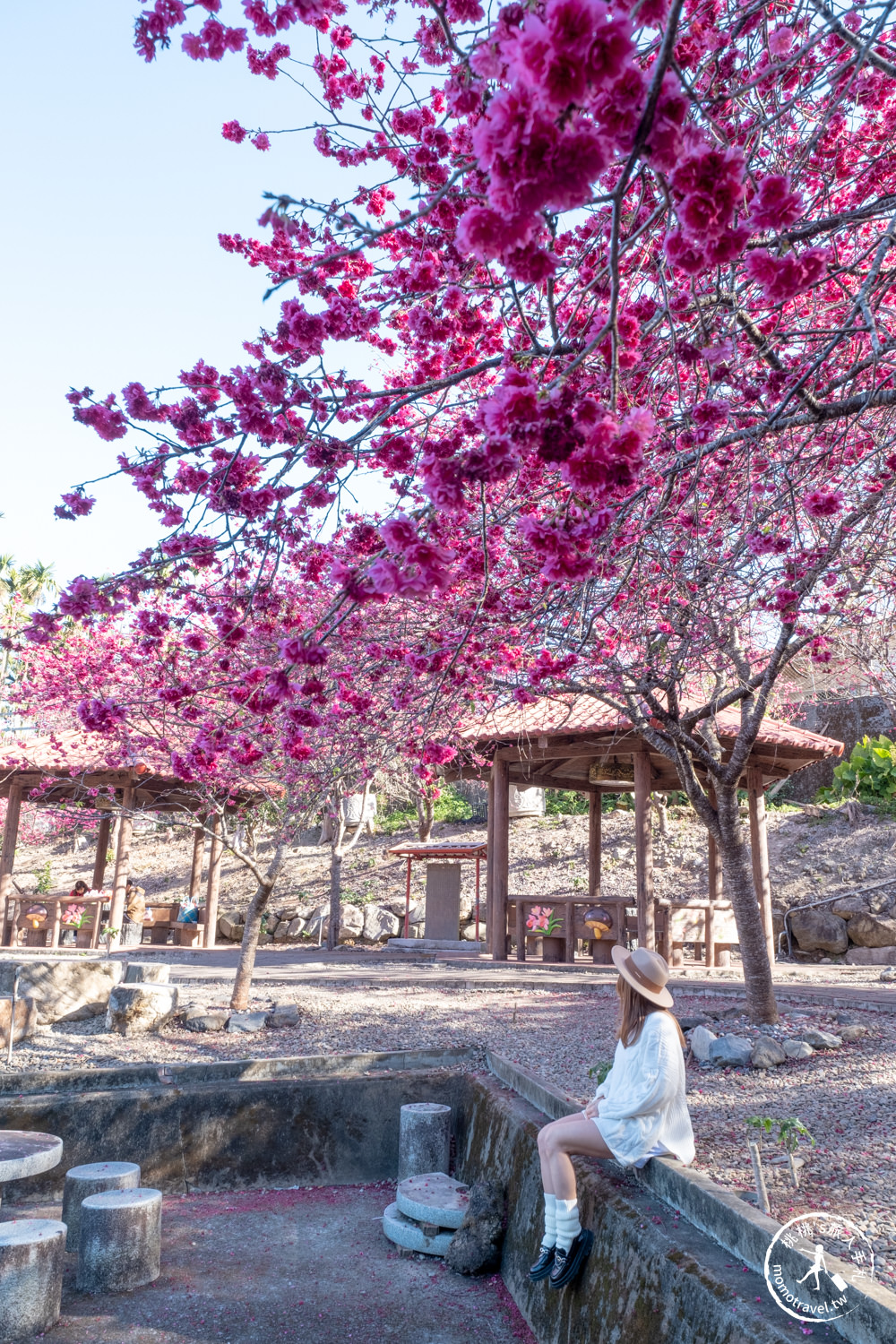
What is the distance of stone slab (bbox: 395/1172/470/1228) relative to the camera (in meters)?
4.65

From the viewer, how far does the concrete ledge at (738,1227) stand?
2232 mm

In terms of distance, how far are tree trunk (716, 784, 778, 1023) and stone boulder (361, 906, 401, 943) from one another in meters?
12.2

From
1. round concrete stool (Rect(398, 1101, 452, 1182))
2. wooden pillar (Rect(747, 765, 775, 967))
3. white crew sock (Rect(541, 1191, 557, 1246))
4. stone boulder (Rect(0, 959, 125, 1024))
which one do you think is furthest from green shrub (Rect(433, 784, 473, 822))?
white crew sock (Rect(541, 1191, 557, 1246))

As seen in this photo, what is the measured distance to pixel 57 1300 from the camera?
12.7 ft

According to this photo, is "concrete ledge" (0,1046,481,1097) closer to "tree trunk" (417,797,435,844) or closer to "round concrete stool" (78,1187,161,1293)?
"round concrete stool" (78,1187,161,1293)

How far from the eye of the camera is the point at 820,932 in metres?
15.4

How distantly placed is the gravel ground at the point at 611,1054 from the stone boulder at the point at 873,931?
721 centimetres

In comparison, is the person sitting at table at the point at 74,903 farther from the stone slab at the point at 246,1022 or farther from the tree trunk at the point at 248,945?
the stone slab at the point at 246,1022

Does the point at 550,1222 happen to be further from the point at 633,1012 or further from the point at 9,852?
the point at 9,852

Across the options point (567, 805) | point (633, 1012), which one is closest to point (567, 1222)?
point (633, 1012)

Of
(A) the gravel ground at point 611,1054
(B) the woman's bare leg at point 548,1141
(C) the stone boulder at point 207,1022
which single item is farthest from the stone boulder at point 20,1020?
(B) the woman's bare leg at point 548,1141

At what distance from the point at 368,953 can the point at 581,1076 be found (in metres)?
10.4

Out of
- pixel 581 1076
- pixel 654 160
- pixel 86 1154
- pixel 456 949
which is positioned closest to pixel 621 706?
pixel 581 1076

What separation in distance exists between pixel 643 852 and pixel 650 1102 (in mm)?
8226
